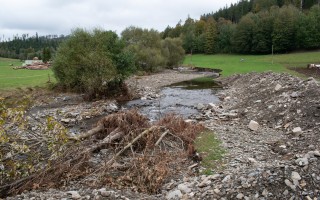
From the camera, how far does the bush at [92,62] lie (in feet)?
108

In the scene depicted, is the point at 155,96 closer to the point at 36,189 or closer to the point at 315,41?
the point at 36,189

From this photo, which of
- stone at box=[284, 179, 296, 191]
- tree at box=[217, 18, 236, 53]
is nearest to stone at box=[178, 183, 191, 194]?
stone at box=[284, 179, 296, 191]

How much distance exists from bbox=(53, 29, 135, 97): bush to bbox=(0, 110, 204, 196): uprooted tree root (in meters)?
17.8

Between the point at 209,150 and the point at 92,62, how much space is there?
22.4 metres

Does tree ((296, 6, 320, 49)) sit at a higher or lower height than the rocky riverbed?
higher

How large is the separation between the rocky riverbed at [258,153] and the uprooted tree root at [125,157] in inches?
19.6

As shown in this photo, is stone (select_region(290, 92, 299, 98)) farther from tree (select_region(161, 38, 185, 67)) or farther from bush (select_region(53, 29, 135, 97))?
tree (select_region(161, 38, 185, 67))

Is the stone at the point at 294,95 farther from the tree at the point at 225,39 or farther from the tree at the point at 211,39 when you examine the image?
the tree at the point at 211,39

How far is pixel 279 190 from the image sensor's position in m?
8.62

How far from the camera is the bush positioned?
32.9m

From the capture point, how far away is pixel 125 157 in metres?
12.9

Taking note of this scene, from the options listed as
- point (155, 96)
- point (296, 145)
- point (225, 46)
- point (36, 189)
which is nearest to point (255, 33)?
point (225, 46)

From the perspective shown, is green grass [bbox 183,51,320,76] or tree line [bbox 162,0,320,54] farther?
tree line [bbox 162,0,320,54]

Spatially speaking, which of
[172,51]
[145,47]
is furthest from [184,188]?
[172,51]
